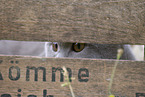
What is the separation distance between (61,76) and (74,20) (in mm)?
358

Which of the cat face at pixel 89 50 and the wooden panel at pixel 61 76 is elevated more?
the cat face at pixel 89 50

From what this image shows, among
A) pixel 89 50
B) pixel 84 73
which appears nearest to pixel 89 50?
pixel 89 50

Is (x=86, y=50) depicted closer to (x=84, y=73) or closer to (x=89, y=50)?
(x=89, y=50)

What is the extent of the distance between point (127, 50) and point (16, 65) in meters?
1.07

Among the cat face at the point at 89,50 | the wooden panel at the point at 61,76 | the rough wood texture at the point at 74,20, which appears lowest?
the wooden panel at the point at 61,76

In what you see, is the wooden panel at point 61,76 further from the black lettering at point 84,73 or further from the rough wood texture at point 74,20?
the rough wood texture at point 74,20

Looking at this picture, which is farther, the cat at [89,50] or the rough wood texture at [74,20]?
the cat at [89,50]

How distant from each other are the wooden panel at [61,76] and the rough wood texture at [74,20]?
142 mm

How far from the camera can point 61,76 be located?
3.51 ft

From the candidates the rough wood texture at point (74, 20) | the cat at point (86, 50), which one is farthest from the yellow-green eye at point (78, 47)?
the rough wood texture at point (74, 20)

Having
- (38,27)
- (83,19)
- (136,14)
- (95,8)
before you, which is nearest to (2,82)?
(38,27)

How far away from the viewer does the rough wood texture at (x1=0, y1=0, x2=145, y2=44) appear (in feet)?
3.48

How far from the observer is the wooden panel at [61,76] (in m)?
1.06

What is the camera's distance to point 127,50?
1668 millimetres
